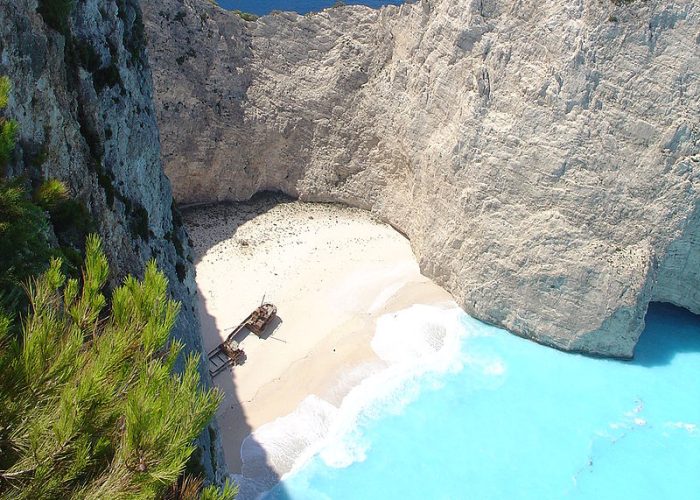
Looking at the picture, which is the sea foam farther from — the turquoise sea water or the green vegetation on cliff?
the green vegetation on cliff

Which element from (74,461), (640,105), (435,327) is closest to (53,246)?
(74,461)

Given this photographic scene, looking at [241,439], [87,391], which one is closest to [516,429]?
[241,439]

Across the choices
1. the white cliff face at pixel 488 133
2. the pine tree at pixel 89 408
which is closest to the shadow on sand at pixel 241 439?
the white cliff face at pixel 488 133

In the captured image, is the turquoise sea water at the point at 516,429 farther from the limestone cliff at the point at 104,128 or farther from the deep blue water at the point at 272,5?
the deep blue water at the point at 272,5

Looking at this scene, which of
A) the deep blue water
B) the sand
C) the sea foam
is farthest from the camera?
the deep blue water

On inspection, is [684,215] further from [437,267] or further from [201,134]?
[201,134]

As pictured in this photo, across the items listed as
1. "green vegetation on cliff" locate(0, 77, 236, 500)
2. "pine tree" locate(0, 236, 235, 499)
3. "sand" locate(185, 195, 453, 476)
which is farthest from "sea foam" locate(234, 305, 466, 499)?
"pine tree" locate(0, 236, 235, 499)
